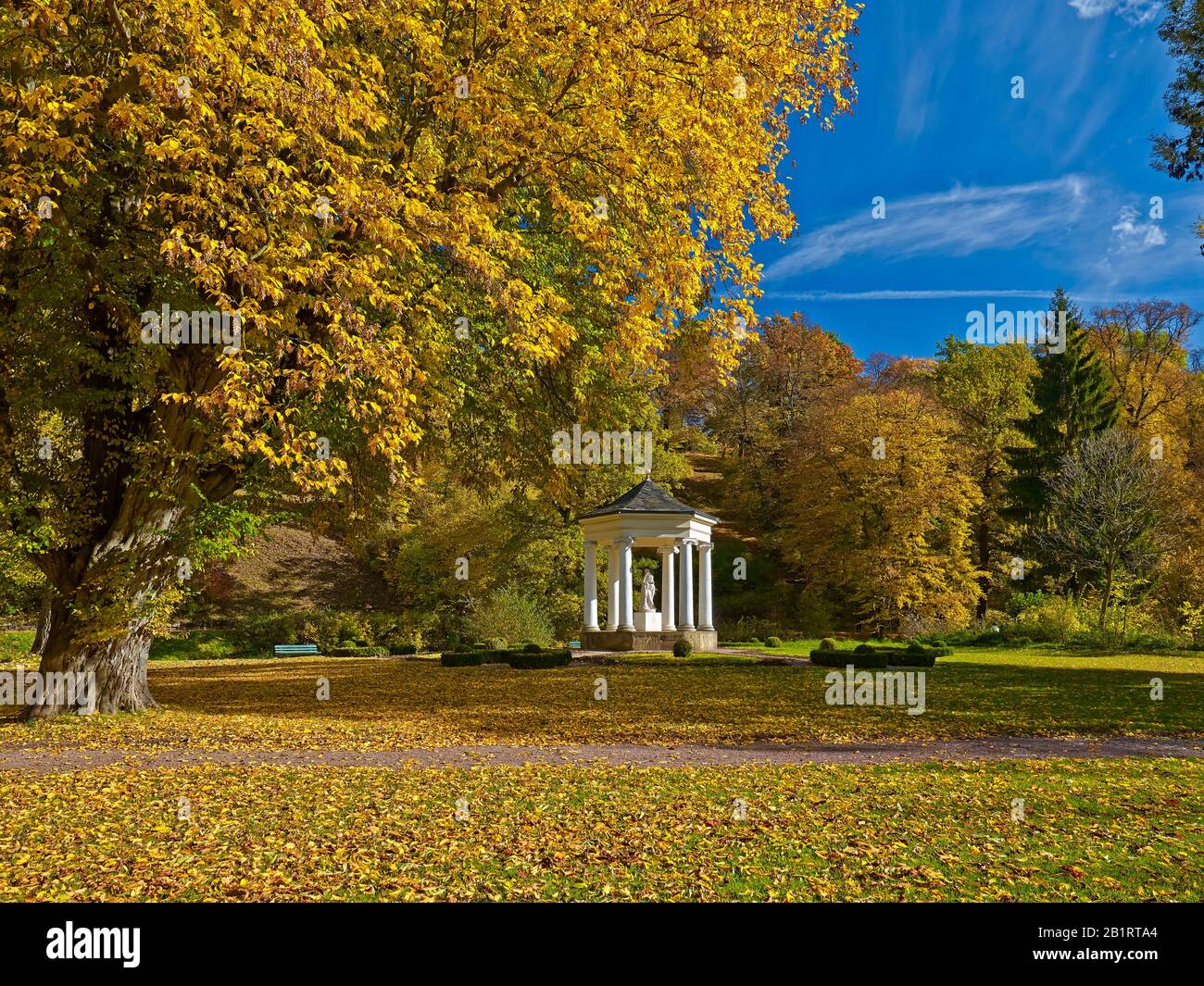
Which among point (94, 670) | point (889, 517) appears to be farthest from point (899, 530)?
point (94, 670)

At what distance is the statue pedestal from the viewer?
98.1 ft

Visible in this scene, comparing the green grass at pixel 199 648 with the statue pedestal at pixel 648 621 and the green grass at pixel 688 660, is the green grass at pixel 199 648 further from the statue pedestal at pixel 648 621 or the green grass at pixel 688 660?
the green grass at pixel 688 660

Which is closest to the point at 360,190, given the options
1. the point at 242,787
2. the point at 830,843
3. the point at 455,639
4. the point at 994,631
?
the point at 242,787

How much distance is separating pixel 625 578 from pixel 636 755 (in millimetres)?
19176

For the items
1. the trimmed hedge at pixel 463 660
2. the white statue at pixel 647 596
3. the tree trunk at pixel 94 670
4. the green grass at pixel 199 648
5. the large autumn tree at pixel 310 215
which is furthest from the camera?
the green grass at pixel 199 648

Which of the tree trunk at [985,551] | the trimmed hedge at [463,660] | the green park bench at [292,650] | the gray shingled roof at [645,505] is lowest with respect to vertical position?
the green park bench at [292,650]

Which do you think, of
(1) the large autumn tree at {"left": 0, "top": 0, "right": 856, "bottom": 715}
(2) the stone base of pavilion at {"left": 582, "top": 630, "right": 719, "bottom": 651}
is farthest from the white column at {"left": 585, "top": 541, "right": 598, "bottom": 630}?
(1) the large autumn tree at {"left": 0, "top": 0, "right": 856, "bottom": 715}

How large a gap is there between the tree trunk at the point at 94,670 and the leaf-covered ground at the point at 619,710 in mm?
346

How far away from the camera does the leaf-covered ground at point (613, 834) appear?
4684 mm

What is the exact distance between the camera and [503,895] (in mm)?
4520

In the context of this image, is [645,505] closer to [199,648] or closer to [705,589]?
[705,589]

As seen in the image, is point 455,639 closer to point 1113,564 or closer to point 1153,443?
point 1113,564

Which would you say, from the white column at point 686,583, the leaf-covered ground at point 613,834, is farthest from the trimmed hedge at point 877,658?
the leaf-covered ground at point 613,834

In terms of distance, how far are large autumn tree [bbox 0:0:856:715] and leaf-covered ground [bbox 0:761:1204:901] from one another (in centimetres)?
336
